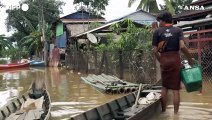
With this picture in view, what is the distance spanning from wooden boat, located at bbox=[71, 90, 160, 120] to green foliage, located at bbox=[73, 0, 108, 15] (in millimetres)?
36016

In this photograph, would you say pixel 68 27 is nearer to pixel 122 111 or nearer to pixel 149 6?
pixel 149 6

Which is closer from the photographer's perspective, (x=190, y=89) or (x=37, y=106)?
(x=190, y=89)

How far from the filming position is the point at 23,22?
5753 cm

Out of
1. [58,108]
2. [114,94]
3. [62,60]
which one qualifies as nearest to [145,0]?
[62,60]

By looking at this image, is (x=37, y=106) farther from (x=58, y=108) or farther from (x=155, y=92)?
(x=155, y=92)

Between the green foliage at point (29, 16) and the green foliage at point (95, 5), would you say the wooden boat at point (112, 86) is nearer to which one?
the green foliage at point (95, 5)

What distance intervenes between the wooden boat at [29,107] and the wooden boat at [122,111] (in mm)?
868

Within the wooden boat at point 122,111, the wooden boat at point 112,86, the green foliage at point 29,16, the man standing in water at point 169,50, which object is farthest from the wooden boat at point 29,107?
the green foliage at point 29,16

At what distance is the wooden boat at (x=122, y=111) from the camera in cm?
643

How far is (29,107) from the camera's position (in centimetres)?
862

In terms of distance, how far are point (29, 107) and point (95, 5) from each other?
36456mm

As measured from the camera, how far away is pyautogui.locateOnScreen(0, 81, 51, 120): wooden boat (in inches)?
285

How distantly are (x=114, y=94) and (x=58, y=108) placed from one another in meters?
2.68

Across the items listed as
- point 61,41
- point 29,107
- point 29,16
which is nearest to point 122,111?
point 29,107
